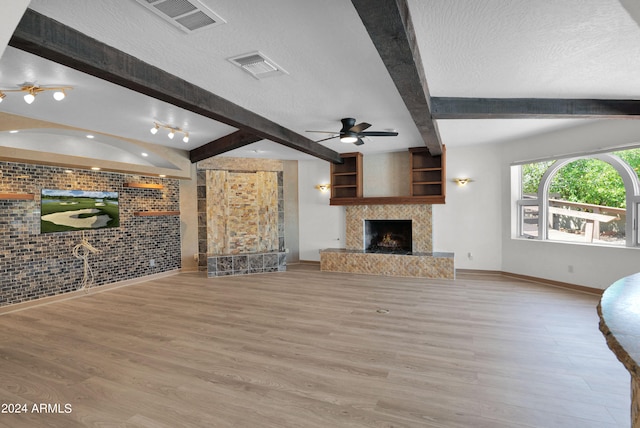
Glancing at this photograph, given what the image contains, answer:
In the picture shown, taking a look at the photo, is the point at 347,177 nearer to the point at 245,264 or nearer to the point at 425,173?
the point at 425,173

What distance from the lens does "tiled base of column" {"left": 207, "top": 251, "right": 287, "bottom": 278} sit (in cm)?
670

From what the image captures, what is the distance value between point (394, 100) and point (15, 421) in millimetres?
4348

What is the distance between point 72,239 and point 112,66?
4.05 metres

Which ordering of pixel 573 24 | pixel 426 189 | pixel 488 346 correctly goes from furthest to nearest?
pixel 426 189 < pixel 488 346 < pixel 573 24

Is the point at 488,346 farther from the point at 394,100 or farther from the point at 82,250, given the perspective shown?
the point at 82,250

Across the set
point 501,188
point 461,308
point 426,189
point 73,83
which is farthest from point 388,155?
point 73,83

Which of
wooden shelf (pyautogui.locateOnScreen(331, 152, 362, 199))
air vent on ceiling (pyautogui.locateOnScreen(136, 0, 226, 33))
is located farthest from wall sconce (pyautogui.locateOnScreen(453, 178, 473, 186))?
air vent on ceiling (pyautogui.locateOnScreen(136, 0, 226, 33))

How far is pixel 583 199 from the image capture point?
5.23 meters

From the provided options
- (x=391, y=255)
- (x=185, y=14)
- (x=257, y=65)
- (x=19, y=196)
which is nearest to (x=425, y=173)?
(x=391, y=255)

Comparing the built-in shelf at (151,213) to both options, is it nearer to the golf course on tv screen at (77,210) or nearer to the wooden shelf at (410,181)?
the golf course on tv screen at (77,210)

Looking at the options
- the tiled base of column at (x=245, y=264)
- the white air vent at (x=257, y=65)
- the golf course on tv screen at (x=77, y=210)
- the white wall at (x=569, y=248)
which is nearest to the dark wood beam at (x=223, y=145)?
the golf course on tv screen at (x=77, y=210)

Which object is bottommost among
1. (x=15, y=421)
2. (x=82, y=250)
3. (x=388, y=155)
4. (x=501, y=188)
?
(x=15, y=421)

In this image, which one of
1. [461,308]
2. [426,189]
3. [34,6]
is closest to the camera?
[34,6]

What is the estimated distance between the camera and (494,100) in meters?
3.72
